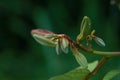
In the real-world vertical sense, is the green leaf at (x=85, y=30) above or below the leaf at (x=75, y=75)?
above

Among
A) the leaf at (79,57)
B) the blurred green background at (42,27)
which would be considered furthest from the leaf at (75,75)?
the blurred green background at (42,27)

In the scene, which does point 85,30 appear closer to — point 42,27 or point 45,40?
point 45,40

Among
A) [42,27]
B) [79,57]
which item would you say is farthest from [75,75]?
[42,27]

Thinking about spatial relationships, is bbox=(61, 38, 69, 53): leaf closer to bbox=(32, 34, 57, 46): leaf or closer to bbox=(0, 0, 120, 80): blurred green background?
bbox=(32, 34, 57, 46): leaf

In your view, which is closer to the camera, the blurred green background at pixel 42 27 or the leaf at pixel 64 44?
the leaf at pixel 64 44

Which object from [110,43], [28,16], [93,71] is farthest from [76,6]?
[93,71]

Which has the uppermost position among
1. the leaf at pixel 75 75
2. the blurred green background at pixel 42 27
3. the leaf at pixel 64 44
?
the blurred green background at pixel 42 27

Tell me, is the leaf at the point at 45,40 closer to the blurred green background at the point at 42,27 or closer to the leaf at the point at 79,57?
the leaf at the point at 79,57
